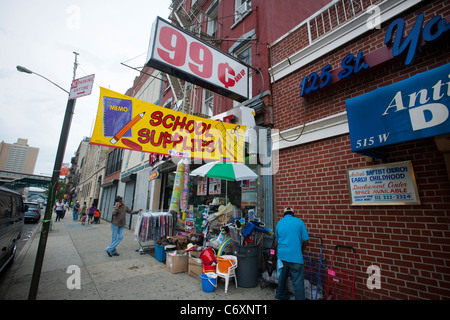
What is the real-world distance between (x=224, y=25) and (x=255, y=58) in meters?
3.80

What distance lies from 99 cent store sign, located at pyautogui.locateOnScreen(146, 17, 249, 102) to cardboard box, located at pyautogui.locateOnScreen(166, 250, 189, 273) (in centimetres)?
475

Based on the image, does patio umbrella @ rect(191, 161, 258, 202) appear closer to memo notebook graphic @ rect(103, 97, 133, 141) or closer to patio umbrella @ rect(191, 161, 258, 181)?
patio umbrella @ rect(191, 161, 258, 181)

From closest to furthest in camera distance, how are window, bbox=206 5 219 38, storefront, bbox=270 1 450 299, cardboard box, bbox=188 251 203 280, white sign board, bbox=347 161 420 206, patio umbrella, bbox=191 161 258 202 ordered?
Answer: 1. storefront, bbox=270 1 450 299
2. white sign board, bbox=347 161 420 206
3. cardboard box, bbox=188 251 203 280
4. patio umbrella, bbox=191 161 258 202
5. window, bbox=206 5 219 38

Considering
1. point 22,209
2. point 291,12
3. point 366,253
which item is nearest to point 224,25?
point 291,12

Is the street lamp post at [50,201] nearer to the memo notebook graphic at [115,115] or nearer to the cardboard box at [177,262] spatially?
the memo notebook graphic at [115,115]

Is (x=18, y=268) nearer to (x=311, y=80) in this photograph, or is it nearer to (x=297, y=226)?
(x=297, y=226)

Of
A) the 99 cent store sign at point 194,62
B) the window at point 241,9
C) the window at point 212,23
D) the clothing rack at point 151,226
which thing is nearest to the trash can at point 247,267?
the clothing rack at point 151,226

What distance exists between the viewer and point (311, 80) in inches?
194

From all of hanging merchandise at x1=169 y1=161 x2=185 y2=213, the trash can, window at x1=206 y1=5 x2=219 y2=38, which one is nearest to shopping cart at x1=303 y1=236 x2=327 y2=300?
the trash can

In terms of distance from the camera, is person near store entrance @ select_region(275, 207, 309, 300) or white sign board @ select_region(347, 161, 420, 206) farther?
person near store entrance @ select_region(275, 207, 309, 300)

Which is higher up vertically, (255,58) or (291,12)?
(291,12)

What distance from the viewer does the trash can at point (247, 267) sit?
183 inches

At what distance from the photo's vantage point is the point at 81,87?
162 inches

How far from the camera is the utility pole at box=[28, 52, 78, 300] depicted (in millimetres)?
3389
